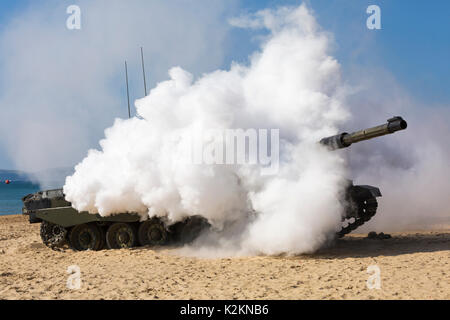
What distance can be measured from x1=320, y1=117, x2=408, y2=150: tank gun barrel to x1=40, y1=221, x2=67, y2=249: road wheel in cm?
839

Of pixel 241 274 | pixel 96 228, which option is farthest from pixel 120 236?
pixel 241 274

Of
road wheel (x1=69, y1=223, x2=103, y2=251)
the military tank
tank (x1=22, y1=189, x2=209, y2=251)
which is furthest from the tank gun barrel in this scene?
road wheel (x1=69, y1=223, x2=103, y2=251)

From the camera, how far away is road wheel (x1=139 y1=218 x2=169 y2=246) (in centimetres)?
1318

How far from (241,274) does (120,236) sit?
5483 mm

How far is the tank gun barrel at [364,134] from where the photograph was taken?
9.98 metres

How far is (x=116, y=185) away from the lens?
1262cm

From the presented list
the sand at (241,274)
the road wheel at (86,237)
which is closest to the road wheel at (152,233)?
the sand at (241,274)

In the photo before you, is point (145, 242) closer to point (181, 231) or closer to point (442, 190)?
point (181, 231)

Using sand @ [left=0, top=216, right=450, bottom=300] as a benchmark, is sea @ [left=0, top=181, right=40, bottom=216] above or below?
above

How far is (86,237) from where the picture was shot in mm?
13844

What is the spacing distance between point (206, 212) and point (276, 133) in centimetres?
279

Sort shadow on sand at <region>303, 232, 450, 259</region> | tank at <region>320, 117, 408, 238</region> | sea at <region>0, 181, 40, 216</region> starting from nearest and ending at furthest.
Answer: tank at <region>320, 117, 408, 238</region>, shadow on sand at <region>303, 232, 450, 259</region>, sea at <region>0, 181, 40, 216</region>

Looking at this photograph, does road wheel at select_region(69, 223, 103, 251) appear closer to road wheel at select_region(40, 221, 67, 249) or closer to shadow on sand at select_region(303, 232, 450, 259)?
road wheel at select_region(40, 221, 67, 249)

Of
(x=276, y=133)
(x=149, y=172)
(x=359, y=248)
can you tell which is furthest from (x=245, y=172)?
(x=359, y=248)
